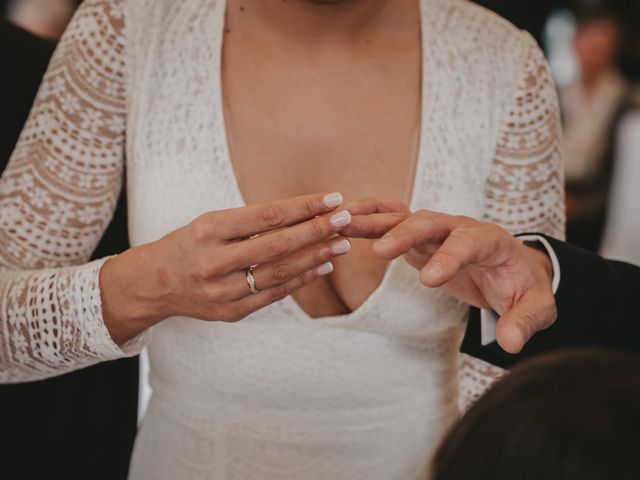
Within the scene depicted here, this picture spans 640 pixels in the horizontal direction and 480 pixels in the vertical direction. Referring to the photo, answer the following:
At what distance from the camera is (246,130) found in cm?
127

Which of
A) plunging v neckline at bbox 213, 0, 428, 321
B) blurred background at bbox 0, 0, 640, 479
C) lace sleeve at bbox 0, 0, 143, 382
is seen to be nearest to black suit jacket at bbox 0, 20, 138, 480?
blurred background at bbox 0, 0, 640, 479

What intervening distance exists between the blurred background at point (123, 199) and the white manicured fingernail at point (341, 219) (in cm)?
64

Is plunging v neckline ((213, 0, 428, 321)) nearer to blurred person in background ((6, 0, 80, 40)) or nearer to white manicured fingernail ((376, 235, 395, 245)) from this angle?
white manicured fingernail ((376, 235, 395, 245))

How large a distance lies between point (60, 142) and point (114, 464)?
0.70 m

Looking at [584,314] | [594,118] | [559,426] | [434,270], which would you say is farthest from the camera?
[594,118]

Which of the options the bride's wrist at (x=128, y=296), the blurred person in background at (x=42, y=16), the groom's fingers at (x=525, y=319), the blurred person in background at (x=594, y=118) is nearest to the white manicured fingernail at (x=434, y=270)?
the groom's fingers at (x=525, y=319)

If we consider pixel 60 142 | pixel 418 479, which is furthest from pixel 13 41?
pixel 418 479

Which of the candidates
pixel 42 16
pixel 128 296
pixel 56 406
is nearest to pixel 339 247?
pixel 128 296

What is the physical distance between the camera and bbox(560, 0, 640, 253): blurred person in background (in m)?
4.37

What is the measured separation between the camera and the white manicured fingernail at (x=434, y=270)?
0.92 meters

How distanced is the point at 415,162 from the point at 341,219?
0.31 m

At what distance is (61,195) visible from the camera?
3.92ft

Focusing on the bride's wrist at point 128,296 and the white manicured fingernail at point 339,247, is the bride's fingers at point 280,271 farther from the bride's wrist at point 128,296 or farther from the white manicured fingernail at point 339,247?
the bride's wrist at point 128,296

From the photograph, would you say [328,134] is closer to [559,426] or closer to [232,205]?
[232,205]
